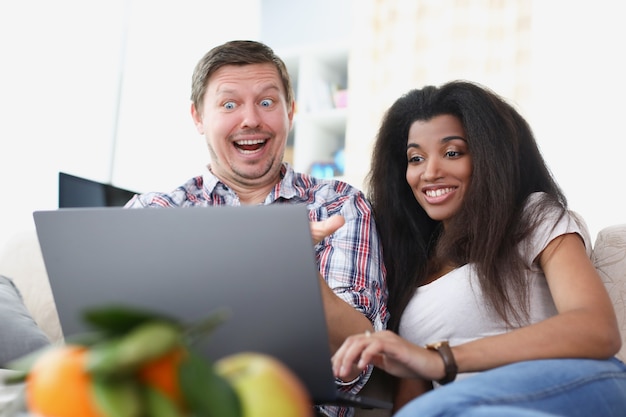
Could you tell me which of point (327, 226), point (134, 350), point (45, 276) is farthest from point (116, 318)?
point (45, 276)

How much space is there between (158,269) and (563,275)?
2.51 feet

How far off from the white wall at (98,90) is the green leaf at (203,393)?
274cm

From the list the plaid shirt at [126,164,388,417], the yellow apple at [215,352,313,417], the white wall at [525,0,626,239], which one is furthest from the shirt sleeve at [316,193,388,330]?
the white wall at [525,0,626,239]

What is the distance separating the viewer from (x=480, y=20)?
4.19 m

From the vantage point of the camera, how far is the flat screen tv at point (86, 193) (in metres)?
2.04

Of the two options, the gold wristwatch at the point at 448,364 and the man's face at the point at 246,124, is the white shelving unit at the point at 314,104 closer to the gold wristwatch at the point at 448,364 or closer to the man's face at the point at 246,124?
the man's face at the point at 246,124

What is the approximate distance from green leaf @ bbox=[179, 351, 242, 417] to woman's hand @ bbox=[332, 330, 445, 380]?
50 cm

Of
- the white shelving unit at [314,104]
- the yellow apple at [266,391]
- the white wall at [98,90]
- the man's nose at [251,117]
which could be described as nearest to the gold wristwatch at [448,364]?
the yellow apple at [266,391]

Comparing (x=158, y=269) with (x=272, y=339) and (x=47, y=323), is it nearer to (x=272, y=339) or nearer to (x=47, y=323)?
(x=272, y=339)

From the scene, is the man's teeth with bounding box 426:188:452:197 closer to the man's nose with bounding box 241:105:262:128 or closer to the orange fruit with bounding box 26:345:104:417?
the man's nose with bounding box 241:105:262:128

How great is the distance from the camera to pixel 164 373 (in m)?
0.45

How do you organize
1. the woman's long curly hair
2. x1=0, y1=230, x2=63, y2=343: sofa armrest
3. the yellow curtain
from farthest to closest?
1. the yellow curtain
2. x1=0, y1=230, x2=63, y2=343: sofa armrest
3. the woman's long curly hair

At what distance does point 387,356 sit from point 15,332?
0.94 m

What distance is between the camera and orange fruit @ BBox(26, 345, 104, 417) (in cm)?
45
